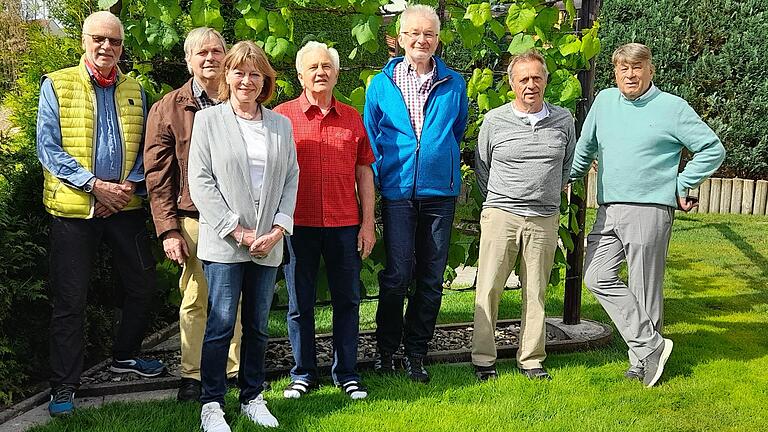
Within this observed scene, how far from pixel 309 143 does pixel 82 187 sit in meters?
1.07

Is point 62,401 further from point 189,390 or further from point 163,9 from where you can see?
point 163,9

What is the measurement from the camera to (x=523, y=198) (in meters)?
4.05

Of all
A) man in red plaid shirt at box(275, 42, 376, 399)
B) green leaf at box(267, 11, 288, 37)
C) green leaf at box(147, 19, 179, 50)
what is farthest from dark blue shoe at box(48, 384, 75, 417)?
green leaf at box(267, 11, 288, 37)

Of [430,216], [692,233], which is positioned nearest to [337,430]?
[430,216]

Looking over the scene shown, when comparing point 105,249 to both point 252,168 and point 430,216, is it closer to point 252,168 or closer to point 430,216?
point 252,168

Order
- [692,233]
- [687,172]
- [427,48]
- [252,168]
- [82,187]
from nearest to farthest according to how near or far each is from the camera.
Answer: [252,168] → [82,187] → [427,48] → [687,172] → [692,233]

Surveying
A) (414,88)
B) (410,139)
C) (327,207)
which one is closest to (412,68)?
(414,88)

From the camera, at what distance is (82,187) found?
3.57 m

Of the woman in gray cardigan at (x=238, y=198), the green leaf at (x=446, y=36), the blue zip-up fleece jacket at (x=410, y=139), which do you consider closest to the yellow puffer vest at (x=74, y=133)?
the woman in gray cardigan at (x=238, y=198)

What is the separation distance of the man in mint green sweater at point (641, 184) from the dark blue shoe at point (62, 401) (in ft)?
9.22

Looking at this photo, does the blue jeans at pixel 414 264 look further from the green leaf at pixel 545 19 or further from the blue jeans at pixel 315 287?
the green leaf at pixel 545 19

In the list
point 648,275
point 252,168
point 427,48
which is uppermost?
point 427,48

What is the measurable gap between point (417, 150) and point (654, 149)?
1.30 meters

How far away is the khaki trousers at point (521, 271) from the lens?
13.5ft
